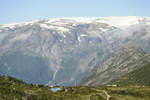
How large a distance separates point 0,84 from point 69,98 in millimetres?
44295

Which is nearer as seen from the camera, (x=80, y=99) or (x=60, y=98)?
(x=60, y=98)

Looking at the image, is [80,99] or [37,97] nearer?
[37,97]

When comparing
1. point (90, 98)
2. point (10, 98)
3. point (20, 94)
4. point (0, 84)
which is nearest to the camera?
point (10, 98)

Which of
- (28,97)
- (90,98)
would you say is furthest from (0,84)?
(90,98)

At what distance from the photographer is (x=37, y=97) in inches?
6368

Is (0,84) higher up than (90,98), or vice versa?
(0,84)

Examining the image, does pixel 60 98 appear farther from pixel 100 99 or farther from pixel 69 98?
pixel 100 99

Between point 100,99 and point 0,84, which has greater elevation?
point 0,84

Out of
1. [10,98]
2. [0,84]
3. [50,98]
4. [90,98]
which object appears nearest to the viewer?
[10,98]

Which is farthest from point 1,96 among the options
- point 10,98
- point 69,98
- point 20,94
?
point 69,98

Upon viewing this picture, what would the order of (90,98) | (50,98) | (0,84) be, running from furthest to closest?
(90,98) → (0,84) → (50,98)

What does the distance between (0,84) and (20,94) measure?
2901 cm

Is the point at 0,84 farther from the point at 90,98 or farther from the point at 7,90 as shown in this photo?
the point at 90,98

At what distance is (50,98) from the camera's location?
168500 mm
